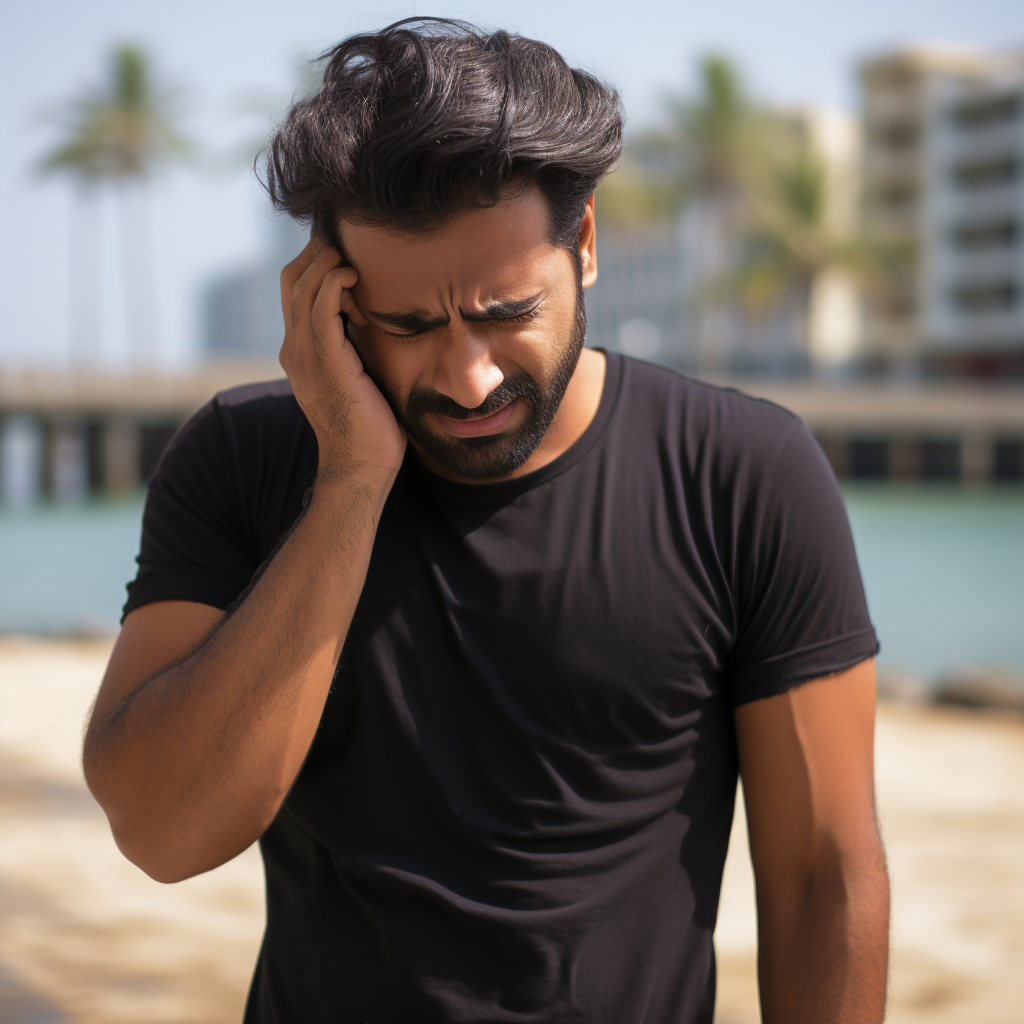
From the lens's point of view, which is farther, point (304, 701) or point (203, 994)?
point (203, 994)

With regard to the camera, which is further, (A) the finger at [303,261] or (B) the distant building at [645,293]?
(B) the distant building at [645,293]

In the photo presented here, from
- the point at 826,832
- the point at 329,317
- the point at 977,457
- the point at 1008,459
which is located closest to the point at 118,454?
the point at 977,457

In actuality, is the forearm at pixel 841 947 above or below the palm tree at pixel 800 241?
below

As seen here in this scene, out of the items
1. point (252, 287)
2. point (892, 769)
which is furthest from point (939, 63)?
point (252, 287)

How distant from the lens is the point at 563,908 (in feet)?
4.87

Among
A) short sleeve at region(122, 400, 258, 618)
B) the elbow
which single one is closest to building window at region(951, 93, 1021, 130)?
short sleeve at region(122, 400, 258, 618)

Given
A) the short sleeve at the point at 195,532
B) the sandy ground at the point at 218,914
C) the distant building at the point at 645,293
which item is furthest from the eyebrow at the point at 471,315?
the distant building at the point at 645,293

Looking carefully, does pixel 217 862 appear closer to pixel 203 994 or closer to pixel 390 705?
pixel 390 705

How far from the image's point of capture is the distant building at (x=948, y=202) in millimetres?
54156

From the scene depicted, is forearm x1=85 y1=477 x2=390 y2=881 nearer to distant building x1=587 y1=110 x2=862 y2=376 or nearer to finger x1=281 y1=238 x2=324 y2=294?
finger x1=281 y1=238 x2=324 y2=294

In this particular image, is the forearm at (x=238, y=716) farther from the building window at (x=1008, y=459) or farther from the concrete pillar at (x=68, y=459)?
the building window at (x=1008, y=459)

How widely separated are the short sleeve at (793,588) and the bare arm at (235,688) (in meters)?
0.51

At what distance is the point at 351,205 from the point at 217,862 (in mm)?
894

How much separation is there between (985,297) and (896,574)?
3662 centimetres
